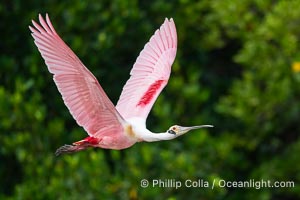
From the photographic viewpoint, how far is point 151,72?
553 cm

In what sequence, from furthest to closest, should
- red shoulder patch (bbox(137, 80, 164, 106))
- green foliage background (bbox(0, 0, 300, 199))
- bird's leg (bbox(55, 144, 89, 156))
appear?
green foliage background (bbox(0, 0, 300, 199)) < red shoulder patch (bbox(137, 80, 164, 106)) < bird's leg (bbox(55, 144, 89, 156))

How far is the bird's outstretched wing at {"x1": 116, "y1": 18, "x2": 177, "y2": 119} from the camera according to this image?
17.6ft

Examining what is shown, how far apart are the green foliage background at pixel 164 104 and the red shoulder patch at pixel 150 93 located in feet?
7.08

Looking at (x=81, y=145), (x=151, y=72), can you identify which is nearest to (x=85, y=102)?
(x=81, y=145)

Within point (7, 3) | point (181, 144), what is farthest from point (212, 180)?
point (7, 3)

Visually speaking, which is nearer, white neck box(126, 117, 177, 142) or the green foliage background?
white neck box(126, 117, 177, 142)

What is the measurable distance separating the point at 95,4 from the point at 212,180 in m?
1.65

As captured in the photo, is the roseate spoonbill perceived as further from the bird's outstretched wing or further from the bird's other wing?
the bird's outstretched wing

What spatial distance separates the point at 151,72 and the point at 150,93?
20 centimetres

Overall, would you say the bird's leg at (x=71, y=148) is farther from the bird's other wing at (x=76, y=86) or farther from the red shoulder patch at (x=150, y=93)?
the red shoulder patch at (x=150, y=93)

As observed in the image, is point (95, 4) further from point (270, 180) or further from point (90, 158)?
point (270, 180)

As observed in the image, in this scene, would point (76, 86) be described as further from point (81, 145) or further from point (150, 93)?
point (150, 93)

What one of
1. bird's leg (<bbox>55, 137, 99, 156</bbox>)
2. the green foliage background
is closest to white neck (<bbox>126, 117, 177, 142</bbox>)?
bird's leg (<bbox>55, 137, 99, 156</bbox>)

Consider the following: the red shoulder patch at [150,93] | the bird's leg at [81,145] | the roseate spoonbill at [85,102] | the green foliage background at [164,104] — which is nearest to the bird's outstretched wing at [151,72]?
the red shoulder patch at [150,93]
